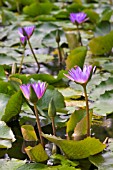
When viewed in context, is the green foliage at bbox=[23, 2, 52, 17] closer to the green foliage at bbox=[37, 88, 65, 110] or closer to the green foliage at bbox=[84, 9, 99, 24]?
the green foliage at bbox=[84, 9, 99, 24]

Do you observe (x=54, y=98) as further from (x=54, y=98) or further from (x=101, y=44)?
(x=101, y=44)

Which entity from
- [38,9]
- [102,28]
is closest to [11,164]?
[102,28]

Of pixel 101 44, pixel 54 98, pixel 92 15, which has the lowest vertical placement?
pixel 54 98

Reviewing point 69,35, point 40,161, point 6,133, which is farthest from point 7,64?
point 40,161

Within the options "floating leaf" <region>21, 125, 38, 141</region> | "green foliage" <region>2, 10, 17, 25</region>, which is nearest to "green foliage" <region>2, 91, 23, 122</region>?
"floating leaf" <region>21, 125, 38, 141</region>

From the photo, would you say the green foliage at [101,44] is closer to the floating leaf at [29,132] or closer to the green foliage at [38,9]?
the floating leaf at [29,132]

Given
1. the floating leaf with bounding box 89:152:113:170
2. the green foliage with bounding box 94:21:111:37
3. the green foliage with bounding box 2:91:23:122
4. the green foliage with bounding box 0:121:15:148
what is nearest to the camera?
the floating leaf with bounding box 89:152:113:170

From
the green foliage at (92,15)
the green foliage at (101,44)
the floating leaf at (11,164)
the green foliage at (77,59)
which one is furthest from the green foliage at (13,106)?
the green foliage at (92,15)

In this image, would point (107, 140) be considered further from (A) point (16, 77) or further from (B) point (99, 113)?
(A) point (16, 77)
